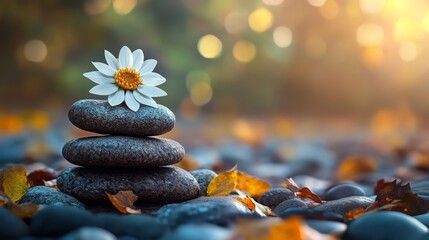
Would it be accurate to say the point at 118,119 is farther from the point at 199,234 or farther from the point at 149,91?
the point at 199,234

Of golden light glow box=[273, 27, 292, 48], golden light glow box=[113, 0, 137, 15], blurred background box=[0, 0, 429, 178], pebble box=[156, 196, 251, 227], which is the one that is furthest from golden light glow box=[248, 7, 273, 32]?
pebble box=[156, 196, 251, 227]

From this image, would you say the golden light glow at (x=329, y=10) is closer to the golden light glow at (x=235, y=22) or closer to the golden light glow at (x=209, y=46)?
the golden light glow at (x=235, y=22)

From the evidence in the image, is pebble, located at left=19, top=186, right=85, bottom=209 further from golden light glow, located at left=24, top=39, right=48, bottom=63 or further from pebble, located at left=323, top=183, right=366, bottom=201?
golden light glow, located at left=24, top=39, right=48, bottom=63

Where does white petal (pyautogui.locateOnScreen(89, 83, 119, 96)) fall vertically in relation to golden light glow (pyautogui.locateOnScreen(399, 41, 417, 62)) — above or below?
below

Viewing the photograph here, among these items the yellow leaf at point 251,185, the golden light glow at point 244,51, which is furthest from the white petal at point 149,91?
the golden light glow at point 244,51

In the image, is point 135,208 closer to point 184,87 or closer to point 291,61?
point 184,87

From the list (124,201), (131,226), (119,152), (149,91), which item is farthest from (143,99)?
(131,226)
